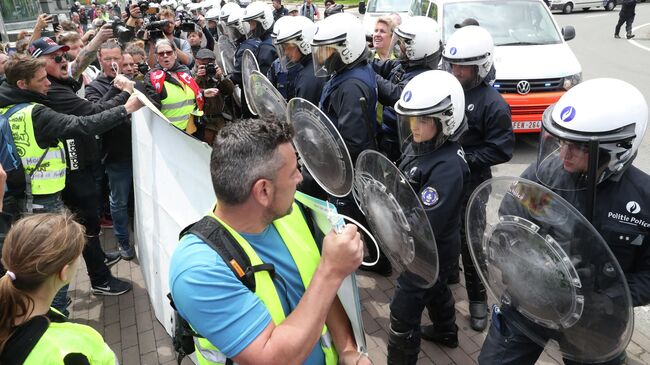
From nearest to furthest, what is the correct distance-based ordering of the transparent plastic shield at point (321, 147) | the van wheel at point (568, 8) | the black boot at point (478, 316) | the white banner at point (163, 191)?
the white banner at point (163, 191)
the transparent plastic shield at point (321, 147)
the black boot at point (478, 316)
the van wheel at point (568, 8)

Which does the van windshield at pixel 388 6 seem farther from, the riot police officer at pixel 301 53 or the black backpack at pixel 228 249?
the black backpack at pixel 228 249

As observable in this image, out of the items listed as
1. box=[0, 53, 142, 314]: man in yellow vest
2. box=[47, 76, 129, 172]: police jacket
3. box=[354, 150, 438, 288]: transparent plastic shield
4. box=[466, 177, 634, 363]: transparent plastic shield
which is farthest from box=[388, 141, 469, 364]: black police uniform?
box=[47, 76, 129, 172]: police jacket

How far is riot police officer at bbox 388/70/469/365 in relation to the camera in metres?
2.55

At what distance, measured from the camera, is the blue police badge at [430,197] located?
253 centimetres

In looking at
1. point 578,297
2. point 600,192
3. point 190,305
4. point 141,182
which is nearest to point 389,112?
point 141,182

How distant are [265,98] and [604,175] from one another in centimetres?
314

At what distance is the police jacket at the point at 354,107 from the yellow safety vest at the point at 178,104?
68.9 inches

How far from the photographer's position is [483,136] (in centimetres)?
347

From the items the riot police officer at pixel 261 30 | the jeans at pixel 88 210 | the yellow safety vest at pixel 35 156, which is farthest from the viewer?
the riot police officer at pixel 261 30

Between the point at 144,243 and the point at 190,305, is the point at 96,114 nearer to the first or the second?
the point at 144,243

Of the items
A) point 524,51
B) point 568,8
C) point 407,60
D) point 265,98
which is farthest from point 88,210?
point 568,8

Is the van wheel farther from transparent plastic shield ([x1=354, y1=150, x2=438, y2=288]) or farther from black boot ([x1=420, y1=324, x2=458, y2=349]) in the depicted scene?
transparent plastic shield ([x1=354, y1=150, x2=438, y2=288])

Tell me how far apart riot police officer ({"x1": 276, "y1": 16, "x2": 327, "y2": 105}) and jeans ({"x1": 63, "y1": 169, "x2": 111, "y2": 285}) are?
2.07 meters

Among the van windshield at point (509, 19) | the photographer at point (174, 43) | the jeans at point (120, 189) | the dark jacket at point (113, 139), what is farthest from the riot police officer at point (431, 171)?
the van windshield at point (509, 19)
